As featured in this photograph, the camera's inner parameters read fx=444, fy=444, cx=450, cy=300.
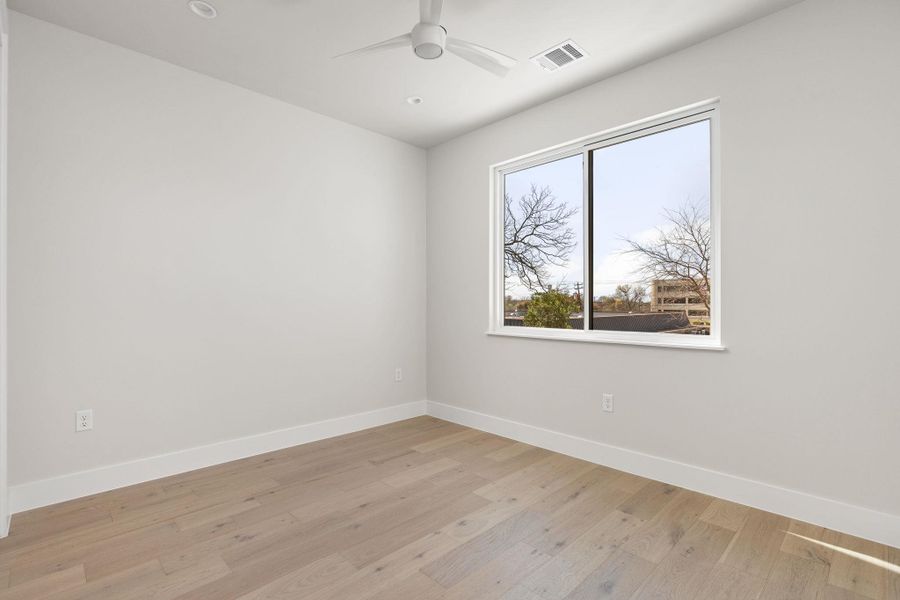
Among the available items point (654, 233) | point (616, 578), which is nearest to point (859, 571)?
point (616, 578)

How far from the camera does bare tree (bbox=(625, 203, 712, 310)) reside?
8.82 feet

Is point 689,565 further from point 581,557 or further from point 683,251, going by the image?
point 683,251

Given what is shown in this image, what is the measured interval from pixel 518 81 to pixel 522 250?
1.31 meters

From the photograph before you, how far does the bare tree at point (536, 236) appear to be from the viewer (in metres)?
3.48

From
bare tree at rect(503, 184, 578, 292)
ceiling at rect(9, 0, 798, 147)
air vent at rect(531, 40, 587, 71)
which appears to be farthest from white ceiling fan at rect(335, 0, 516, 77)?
bare tree at rect(503, 184, 578, 292)

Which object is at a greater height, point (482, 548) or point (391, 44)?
point (391, 44)

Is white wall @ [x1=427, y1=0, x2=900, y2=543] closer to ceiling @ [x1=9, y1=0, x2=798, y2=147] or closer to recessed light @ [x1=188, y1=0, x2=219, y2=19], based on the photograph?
ceiling @ [x1=9, y1=0, x2=798, y2=147]

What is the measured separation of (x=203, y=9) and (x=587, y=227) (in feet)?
8.77

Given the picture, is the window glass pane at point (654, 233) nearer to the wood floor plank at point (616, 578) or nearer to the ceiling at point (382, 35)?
the ceiling at point (382, 35)

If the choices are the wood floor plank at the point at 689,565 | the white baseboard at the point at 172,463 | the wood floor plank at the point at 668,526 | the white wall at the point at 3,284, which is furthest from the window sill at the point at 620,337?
the white wall at the point at 3,284

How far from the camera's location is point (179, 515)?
229 centimetres

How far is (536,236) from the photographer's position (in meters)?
3.66

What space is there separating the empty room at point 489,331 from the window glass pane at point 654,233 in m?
0.02

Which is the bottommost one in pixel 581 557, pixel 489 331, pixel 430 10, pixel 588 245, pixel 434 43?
pixel 581 557
